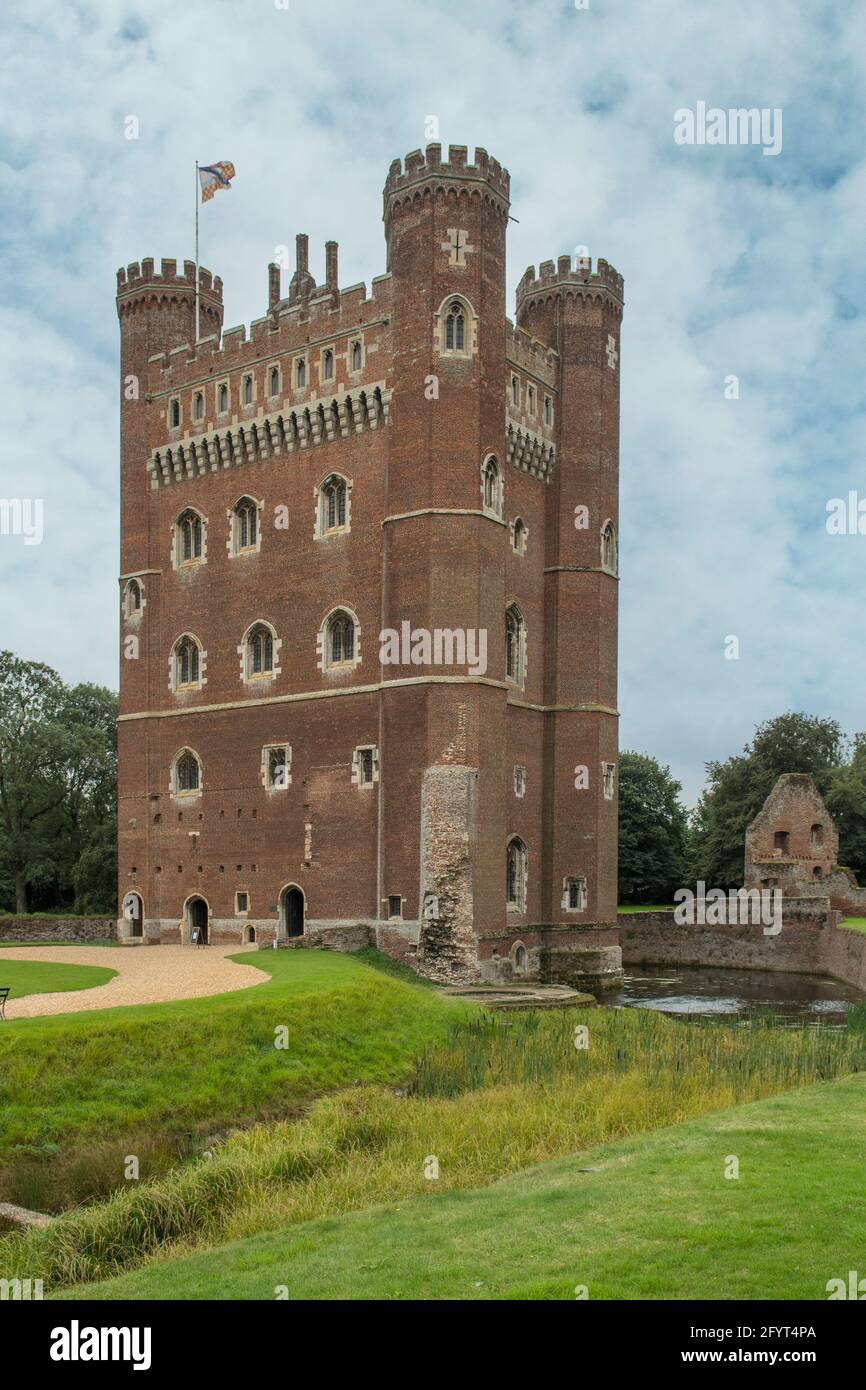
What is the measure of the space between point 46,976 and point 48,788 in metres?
34.8

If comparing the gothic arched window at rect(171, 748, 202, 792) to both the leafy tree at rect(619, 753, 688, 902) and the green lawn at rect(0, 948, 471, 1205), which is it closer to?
the green lawn at rect(0, 948, 471, 1205)

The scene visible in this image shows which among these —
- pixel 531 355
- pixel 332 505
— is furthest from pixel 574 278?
pixel 332 505

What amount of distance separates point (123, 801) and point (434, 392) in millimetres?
17187

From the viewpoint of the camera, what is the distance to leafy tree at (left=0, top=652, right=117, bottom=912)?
56.0 meters

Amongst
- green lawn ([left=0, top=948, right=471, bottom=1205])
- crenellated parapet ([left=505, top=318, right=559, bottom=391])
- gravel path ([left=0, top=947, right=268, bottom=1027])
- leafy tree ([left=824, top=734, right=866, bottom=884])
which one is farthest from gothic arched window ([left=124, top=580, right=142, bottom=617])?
leafy tree ([left=824, top=734, right=866, bottom=884])

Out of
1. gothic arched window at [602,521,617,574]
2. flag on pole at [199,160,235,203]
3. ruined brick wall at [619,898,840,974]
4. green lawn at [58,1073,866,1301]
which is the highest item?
flag on pole at [199,160,235,203]

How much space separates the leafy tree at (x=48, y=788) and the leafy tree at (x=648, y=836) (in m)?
27.2

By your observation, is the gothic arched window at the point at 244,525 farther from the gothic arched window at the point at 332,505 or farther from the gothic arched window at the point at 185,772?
the gothic arched window at the point at 185,772

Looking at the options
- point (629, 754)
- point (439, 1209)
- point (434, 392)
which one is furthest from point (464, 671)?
point (629, 754)

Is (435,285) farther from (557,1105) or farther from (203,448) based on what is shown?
(557,1105)

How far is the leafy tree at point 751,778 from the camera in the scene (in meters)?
65.2

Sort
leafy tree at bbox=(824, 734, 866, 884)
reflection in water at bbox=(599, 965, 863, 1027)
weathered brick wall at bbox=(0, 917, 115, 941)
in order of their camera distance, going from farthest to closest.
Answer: leafy tree at bbox=(824, 734, 866, 884) → weathered brick wall at bbox=(0, 917, 115, 941) → reflection in water at bbox=(599, 965, 863, 1027)

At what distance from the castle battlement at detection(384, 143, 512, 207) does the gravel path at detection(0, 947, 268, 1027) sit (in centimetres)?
2133
